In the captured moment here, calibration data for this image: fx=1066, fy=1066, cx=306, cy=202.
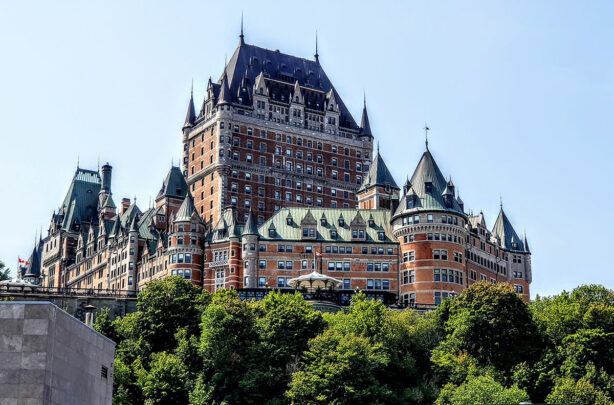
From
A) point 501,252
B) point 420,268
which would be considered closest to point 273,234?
point 420,268

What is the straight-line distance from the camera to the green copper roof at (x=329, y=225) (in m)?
166

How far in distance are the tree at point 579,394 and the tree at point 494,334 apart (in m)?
10.2

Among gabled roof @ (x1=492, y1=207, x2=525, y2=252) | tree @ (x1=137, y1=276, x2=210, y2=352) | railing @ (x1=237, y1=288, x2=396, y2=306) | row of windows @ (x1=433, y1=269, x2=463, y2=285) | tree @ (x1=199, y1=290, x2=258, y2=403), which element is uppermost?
gabled roof @ (x1=492, y1=207, x2=525, y2=252)

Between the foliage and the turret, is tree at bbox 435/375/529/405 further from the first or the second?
the turret

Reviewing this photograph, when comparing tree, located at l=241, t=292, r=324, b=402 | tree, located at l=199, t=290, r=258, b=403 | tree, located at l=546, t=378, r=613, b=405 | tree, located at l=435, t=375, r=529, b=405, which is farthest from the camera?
tree, located at l=199, t=290, r=258, b=403

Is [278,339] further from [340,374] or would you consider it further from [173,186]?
[173,186]

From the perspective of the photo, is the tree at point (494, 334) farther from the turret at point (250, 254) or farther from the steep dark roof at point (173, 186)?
the steep dark roof at point (173, 186)

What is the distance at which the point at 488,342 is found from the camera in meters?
129

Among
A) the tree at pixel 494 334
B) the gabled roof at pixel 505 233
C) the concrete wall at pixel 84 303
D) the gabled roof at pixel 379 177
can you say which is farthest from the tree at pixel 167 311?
the gabled roof at pixel 505 233

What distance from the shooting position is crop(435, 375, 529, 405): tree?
367 ft

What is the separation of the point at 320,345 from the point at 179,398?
17.5 meters

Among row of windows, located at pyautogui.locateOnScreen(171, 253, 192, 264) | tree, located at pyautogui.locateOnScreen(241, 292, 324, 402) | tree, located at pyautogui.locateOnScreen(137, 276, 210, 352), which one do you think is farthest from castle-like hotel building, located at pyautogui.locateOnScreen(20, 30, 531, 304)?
tree, located at pyautogui.locateOnScreen(241, 292, 324, 402)

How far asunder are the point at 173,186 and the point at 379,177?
125ft

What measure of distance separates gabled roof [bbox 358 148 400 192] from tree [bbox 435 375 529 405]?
2584 inches
